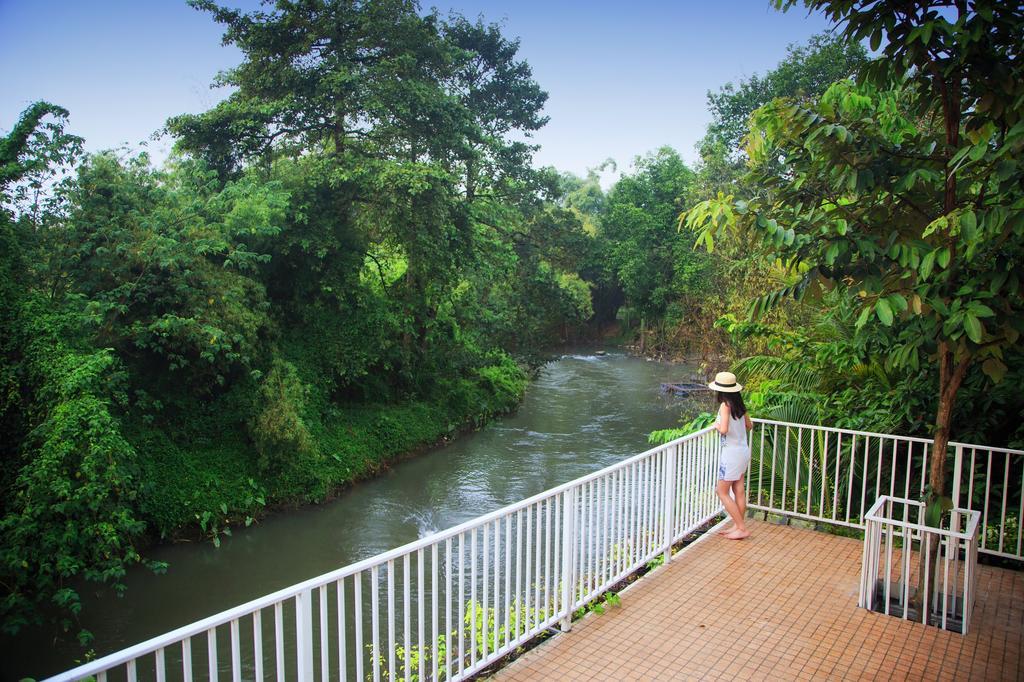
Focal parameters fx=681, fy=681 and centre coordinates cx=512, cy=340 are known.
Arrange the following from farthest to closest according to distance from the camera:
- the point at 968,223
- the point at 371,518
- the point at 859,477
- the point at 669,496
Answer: the point at 371,518, the point at 859,477, the point at 669,496, the point at 968,223

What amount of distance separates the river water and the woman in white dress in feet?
18.5

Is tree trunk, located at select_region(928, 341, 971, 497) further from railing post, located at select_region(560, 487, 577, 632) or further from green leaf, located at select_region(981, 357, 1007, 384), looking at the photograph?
railing post, located at select_region(560, 487, 577, 632)

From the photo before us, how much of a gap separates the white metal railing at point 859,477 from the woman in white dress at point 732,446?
0.53m

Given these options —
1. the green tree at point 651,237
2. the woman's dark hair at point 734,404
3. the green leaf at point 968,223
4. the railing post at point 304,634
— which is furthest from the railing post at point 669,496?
the green tree at point 651,237

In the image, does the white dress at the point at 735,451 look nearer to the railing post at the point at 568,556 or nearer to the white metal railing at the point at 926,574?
the white metal railing at the point at 926,574

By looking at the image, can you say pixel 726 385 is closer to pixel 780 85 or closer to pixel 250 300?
pixel 250 300

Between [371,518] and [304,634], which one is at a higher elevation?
[304,634]

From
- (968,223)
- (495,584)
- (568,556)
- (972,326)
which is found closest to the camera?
(968,223)

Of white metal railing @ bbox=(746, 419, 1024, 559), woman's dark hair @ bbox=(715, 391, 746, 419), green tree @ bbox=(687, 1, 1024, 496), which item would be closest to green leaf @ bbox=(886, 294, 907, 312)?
green tree @ bbox=(687, 1, 1024, 496)

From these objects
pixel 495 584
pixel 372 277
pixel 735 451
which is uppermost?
pixel 372 277

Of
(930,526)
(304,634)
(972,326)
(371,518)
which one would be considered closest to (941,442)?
(930,526)

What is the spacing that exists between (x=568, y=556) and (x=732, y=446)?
1954 mm

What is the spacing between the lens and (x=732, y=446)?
5.38m

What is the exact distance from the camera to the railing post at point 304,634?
2.54 meters
